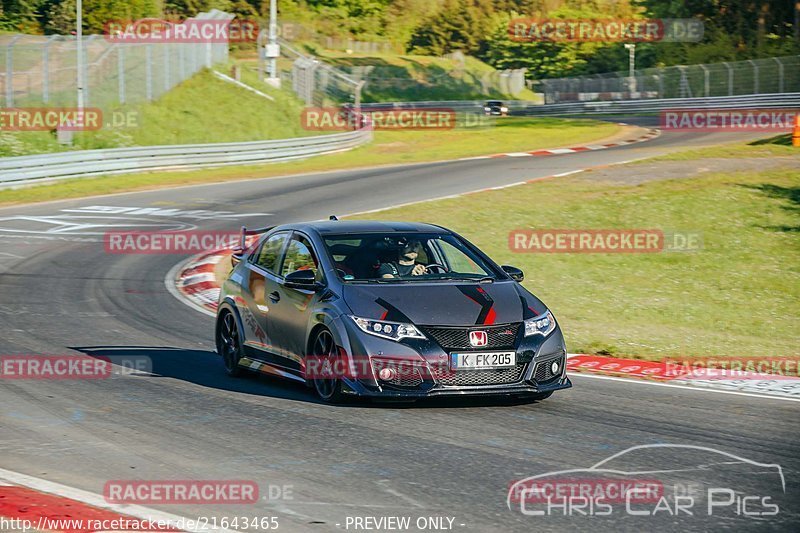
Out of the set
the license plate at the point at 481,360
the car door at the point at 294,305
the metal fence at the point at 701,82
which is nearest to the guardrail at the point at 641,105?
the metal fence at the point at 701,82

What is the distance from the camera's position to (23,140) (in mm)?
36562

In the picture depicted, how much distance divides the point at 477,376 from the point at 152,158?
1145 inches

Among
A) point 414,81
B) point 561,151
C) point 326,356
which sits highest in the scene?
point 414,81

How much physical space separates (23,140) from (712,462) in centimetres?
3280

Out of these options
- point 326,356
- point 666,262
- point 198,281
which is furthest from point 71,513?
point 666,262

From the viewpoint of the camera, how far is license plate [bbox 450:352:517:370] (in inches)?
346

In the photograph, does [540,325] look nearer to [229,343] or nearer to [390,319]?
[390,319]

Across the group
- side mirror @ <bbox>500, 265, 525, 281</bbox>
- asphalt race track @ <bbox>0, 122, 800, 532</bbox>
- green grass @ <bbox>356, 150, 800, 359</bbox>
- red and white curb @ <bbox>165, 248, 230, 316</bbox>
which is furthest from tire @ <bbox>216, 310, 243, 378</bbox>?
red and white curb @ <bbox>165, 248, 230, 316</bbox>

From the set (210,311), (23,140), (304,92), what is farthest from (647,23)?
(210,311)

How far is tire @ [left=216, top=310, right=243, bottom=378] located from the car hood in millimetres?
2040

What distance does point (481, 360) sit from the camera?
8828 mm

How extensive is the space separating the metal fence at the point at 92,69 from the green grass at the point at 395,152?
5335mm

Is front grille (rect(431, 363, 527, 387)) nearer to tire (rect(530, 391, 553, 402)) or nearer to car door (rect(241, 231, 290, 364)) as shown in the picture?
tire (rect(530, 391, 553, 402))

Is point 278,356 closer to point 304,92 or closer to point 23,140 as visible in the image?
point 23,140
